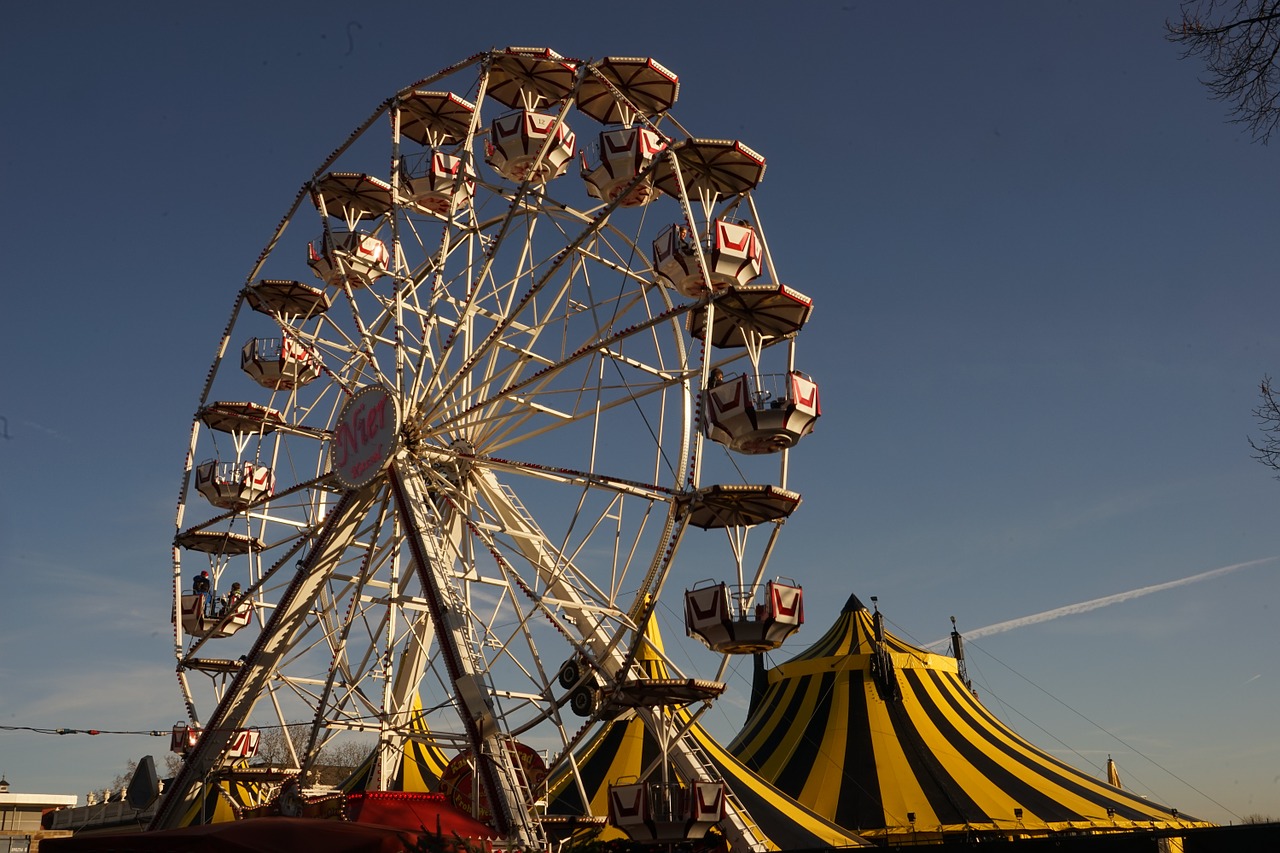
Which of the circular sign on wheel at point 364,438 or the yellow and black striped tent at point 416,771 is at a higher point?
the circular sign on wheel at point 364,438

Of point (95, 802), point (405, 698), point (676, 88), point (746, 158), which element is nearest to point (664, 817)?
point (405, 698)

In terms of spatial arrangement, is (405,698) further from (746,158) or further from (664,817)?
(746,158)

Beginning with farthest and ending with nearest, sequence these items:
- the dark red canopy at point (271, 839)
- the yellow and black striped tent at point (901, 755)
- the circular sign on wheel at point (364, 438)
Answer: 1. the yellow and black striped tent at point (901, 755)
2. the circular sign on wheel at point (364, 438)
3. the dark red canopy at point (271, 839)

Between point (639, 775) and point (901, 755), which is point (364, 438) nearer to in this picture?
point (639, 775)

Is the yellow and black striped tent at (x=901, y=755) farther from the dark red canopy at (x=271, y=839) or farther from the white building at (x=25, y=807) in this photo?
the white building at (x=25, y=807)

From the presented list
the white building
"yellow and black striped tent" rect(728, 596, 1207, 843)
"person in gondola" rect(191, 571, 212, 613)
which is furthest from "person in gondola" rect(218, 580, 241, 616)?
the white building

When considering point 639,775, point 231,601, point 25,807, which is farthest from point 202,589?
point 25,807

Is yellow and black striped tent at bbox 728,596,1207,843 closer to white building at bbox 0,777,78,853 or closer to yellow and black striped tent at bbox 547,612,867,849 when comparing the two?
yellow and black striped tent at bbox 547,612,867,849

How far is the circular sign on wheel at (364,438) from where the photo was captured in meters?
21.3

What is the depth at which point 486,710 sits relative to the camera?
59.9 feet

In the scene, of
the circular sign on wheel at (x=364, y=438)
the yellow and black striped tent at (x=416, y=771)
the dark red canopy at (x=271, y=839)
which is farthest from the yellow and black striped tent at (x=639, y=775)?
the dark red canopy at (x=271, y=839)

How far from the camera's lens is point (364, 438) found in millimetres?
22047

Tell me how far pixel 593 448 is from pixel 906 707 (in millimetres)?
11607

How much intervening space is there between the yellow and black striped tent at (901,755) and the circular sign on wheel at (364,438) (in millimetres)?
12290
